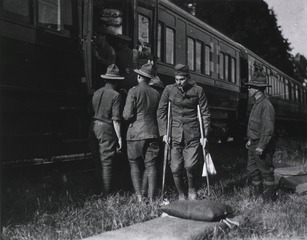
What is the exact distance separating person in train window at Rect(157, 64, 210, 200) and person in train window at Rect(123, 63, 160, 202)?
134 millimetres

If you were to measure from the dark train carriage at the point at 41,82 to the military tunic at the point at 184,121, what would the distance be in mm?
1776

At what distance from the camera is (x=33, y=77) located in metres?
6.58

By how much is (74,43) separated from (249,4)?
91.5 feet

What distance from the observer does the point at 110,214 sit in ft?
16.3

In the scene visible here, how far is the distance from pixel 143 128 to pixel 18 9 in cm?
241

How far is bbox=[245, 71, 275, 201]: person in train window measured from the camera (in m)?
5.92

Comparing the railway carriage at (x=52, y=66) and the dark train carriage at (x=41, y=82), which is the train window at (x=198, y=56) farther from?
the dark train carriage at (x=41, y=82)

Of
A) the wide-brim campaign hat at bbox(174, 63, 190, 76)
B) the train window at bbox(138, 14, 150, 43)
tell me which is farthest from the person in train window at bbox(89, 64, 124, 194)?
the train window at bbox(138, 14, 150, 43)

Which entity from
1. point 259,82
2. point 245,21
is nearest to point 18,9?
point 259,82

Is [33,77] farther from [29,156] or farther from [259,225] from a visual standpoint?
[259,225]

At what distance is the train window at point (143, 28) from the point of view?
8.75m

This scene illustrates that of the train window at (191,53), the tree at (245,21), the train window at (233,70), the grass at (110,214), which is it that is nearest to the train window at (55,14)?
the grass at (110,214)

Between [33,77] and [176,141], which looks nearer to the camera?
[176,141]

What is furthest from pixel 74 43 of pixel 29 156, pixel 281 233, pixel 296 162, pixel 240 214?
pixel 296 162
